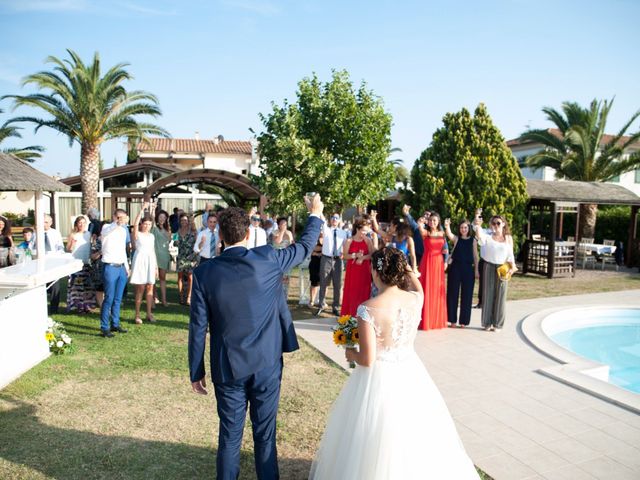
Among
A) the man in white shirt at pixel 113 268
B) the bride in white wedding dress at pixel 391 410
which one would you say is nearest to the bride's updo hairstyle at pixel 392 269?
the bride in white wedding dress at pixel 391 410

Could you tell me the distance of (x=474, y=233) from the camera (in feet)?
28.8

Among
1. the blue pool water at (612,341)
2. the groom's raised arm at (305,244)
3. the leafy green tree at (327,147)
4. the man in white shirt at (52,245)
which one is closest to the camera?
the groom's raised arm at (305,244)

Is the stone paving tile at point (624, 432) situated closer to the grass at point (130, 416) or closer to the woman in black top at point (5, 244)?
the grass at point (130, 416)

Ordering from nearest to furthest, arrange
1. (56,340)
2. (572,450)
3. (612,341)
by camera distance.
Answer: (572,450) < (56,340) < (612,341)

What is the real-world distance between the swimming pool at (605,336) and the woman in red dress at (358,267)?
3.78 metres

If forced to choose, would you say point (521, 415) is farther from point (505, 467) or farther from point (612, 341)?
point (612, 341)

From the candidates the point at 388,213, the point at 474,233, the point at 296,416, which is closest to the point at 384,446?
the point at 296,416

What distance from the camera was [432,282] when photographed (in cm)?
866

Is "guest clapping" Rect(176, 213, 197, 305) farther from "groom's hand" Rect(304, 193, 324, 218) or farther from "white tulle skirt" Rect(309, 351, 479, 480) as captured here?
"white tulle skirt" Rect(309, 351, 479, 480)

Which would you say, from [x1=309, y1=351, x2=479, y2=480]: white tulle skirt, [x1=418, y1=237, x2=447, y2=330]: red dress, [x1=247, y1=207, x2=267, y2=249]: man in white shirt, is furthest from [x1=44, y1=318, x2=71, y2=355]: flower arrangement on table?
[x1=418, y1=237, x2=447, y2=330]: red dress

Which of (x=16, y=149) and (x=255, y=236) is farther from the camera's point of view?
(x=16, y=149)

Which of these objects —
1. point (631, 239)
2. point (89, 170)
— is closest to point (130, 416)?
point (631, 239)

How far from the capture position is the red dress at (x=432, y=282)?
862 cm

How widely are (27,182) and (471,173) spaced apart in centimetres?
1311
